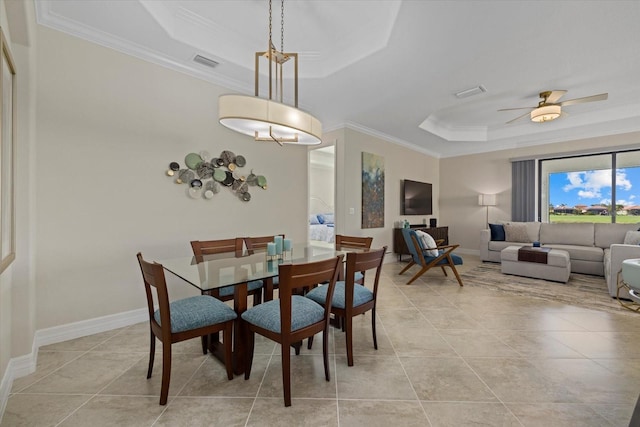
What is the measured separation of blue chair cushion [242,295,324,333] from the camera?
163 cm

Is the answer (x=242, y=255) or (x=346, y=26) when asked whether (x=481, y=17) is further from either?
(x=242, y=255)

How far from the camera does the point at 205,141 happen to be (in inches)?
125

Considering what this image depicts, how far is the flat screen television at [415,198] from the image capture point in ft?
20.0

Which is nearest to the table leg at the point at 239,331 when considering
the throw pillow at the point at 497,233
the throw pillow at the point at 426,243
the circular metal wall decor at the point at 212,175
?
the circular metal wall decor at the point at 212,175

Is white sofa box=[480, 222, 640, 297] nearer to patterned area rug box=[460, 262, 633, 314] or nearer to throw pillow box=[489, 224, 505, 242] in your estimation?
throw pillow box=[489, 224, 505, 242]

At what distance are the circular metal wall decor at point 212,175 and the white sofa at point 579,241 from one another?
4.77 m

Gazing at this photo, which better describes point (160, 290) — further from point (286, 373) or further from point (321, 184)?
point (321, 184)

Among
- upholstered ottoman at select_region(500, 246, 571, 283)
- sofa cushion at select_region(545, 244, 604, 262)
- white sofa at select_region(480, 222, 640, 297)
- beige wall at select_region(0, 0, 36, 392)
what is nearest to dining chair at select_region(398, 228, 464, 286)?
upholstered ottoman at select_region(500, 246, 571, 283)

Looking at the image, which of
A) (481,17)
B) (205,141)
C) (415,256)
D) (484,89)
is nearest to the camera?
(481,17)

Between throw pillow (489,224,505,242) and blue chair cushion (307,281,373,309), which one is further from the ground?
throw pillow (489,224,505,242)

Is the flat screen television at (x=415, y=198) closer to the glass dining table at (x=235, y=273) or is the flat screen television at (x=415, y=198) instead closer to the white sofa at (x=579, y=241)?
the white sofa at (x=579, y=241)

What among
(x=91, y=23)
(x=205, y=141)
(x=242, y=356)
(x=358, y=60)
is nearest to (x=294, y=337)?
(x=242, y=356)

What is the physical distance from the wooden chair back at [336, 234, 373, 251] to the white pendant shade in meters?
1.23

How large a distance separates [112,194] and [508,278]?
17.9 ft
